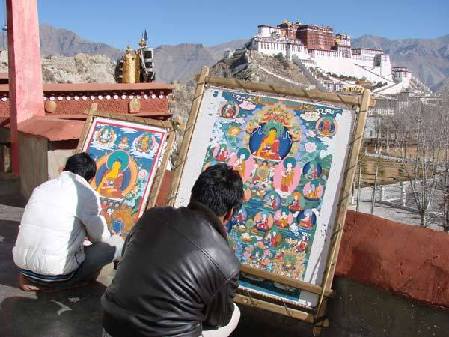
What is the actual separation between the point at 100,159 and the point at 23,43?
5040 millimetres

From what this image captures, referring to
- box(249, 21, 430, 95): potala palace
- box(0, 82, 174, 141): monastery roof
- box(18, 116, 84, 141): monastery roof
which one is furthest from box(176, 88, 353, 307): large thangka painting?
box(249, 21, 430, 95): potala palace

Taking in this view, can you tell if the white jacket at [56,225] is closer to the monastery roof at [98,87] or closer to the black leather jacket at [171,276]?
the black leather jacket at [171,276]

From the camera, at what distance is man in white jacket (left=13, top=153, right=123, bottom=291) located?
143 inches

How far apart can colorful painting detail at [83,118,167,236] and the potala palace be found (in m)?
94.1

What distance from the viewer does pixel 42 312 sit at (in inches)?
148

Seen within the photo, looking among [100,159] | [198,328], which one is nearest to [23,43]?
[100,159]

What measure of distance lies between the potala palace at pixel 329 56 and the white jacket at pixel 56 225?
95.0 m

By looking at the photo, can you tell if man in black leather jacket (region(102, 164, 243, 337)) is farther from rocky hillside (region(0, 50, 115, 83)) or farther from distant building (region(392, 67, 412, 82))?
distant building (region(392, 67, 412, 82))

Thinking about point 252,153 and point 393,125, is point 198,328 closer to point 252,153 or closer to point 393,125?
point 252,153

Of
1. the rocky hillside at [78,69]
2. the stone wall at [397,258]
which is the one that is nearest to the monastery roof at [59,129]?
the stone wall at [397,258]

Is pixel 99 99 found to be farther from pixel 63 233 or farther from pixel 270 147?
pixel 270 147

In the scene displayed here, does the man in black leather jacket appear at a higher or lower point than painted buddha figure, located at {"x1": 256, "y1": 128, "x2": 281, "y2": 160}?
lower

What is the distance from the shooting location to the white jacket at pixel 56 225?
3.62 m

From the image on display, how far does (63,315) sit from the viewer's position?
12.3ft
